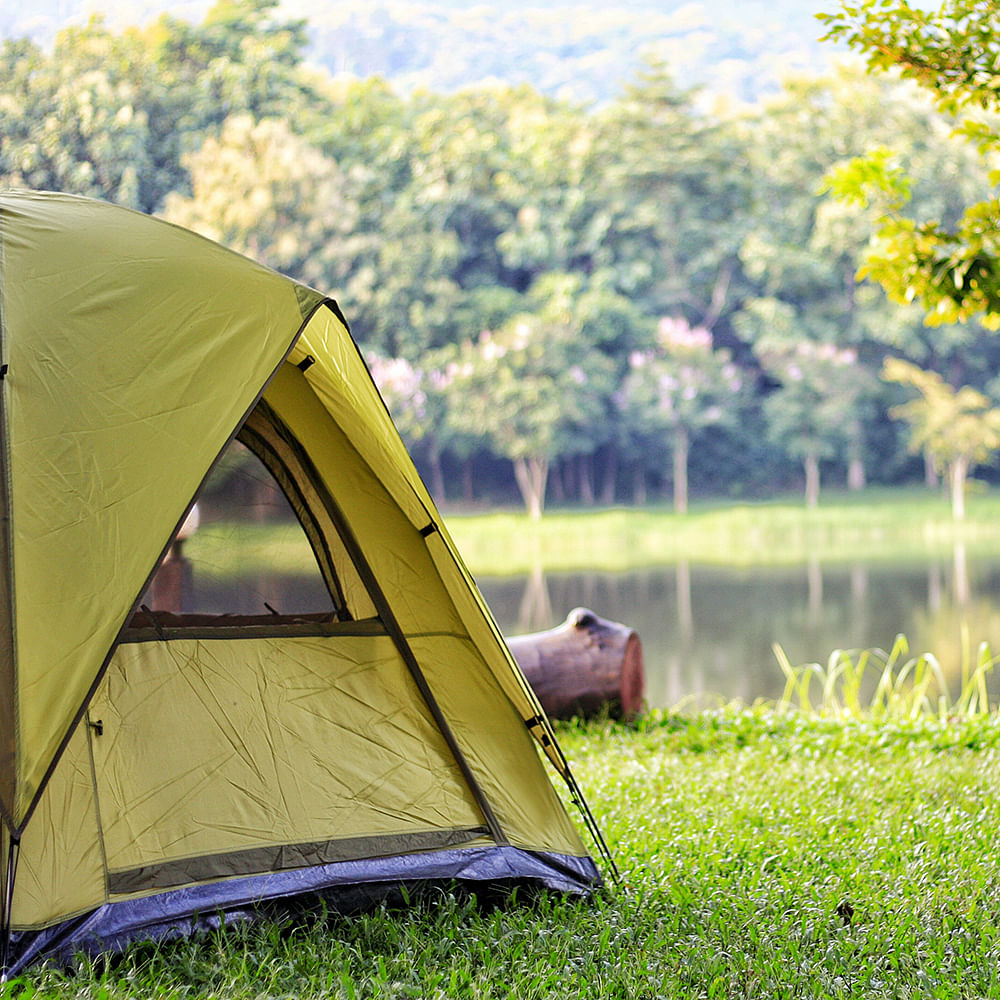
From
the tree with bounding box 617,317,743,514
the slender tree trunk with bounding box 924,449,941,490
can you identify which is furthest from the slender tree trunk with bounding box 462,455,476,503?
the slender tree trunk with bounding box 924,449,941,490

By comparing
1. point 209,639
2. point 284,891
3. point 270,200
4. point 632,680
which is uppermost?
point 270,200

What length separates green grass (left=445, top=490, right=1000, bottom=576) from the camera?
23188mm

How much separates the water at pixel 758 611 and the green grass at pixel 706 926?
185 inches

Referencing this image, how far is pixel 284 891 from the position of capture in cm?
265

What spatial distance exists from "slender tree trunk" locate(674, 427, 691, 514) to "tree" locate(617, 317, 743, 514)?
24mm

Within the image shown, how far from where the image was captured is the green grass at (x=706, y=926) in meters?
2.37

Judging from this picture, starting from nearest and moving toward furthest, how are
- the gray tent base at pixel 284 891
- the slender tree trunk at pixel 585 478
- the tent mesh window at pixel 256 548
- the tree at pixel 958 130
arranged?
1. the gray tent base at pixel 284 891
2. the tent mesh window at pixel 256 548
3. the tree at pixel 958 130
4. the slender tree trunk at pixel 585 478

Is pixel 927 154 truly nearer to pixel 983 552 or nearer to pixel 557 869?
pixel 983 552

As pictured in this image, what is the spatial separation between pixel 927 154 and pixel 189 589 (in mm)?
28884

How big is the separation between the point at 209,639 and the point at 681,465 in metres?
25.9

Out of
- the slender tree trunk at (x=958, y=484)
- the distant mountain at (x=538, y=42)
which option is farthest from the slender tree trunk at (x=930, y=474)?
the distant mountain at (x=538, y=42)

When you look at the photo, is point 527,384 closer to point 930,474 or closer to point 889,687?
point 930,474

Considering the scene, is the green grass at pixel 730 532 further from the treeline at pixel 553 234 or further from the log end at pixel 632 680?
the log end at pixel 632 680

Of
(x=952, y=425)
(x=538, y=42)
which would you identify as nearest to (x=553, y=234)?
(x=952, y=425)
